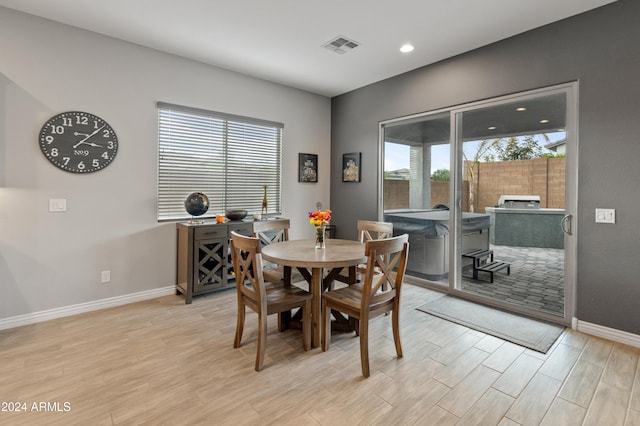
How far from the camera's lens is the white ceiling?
8.69ft

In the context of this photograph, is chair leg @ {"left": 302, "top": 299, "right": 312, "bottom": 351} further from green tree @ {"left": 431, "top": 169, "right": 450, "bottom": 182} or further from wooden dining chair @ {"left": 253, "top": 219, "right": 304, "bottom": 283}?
green tree @ {"left": 431, "top": 169, "right": 450, "bottom": 182}

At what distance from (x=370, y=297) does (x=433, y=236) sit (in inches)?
87.3

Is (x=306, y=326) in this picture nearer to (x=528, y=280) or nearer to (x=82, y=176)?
(x=528, y=280)

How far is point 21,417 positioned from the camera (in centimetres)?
171

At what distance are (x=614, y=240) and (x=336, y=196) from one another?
3464 mm

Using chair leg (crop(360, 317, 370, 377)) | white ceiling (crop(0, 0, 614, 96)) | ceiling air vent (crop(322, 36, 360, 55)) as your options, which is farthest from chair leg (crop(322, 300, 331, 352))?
ceiling air vent (crop(322, 36, 360, 55))

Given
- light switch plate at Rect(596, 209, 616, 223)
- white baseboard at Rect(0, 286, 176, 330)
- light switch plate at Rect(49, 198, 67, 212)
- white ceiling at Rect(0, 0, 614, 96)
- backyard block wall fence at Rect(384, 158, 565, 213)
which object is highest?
white ceiling at Rect(0, 0, 614, 96)

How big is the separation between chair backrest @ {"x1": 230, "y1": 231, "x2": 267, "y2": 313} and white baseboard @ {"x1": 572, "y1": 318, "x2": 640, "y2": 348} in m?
2.83

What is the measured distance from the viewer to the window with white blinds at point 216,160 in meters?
3.65

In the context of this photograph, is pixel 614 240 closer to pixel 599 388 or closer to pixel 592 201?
pixel 592 201

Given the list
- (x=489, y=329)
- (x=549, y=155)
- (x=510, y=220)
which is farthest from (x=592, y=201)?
(x=489, y=329)

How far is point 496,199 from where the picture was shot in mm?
3520

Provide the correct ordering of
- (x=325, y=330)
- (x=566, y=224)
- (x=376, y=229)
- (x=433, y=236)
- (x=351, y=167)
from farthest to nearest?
(x=351, y=167) → (x=433, y=236) → (x=376, y=229) → (x=566, y=224) → (x=325, y=330)

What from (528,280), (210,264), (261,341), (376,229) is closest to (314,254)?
(261,341)
